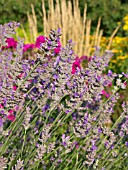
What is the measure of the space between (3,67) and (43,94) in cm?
24

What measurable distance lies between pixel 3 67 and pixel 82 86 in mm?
468

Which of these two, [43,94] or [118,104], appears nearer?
[43,94]

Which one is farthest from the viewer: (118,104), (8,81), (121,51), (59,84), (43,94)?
(121,51)

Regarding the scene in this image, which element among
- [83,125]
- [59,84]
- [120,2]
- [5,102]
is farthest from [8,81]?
[120,2]

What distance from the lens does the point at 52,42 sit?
1.97 meters

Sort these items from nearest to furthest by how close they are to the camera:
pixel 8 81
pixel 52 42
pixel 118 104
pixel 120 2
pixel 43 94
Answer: pixel 52 42
pixel 8 81
pixel 43 94
pixel 118 104
pixel 120 2

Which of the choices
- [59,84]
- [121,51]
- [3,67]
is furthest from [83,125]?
[121,51]

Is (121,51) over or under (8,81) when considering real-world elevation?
over

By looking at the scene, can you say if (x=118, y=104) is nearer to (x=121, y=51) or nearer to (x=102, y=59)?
(x=121, y=51)

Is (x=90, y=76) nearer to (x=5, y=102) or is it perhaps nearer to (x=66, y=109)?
(x=66, y=109)

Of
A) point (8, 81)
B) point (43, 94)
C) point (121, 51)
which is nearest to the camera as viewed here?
point (8, 81)

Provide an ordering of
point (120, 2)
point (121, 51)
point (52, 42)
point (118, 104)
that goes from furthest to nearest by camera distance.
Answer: point (120, 2) → point (121, 51) → point (118, 104) → point (52, 42)

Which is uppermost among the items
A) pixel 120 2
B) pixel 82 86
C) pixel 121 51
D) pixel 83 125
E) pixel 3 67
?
pixel 120 2

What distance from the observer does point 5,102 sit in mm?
2158
